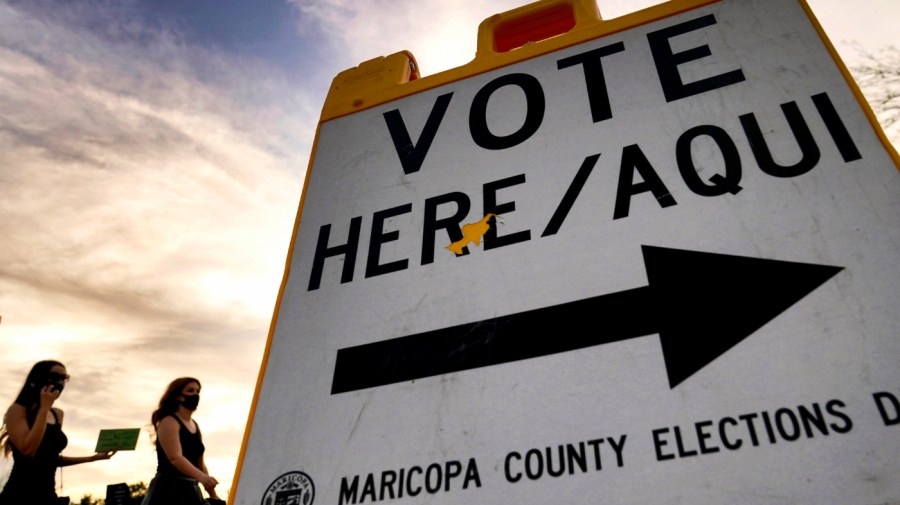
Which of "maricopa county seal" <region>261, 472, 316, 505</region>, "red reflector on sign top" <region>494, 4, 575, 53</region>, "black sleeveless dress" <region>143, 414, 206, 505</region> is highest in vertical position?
"red reflector on sign top" <region>494, 4, 575, 53</region>

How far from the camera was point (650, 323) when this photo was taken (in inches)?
42.6

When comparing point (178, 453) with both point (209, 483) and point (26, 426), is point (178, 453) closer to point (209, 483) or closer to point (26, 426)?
point (209, 483)

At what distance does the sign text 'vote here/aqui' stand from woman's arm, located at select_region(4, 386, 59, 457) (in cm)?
166

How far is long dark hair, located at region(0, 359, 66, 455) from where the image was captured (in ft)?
7.54

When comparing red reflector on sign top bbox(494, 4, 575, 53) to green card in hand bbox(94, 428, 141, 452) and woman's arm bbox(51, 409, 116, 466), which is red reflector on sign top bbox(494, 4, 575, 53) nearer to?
woman's arm bbox(51, 409, 116, 466)

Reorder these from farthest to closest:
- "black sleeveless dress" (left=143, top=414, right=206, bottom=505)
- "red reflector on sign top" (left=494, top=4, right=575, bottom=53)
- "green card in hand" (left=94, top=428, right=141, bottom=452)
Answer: "green card in hand" (left=94, top=428, right=141, bottom=452) < "black sleeveless dress" (left=143, top=414, right=206, bottom=505) < "red reflector on sign top" (left=494, top=4, right=575, bottom=53)

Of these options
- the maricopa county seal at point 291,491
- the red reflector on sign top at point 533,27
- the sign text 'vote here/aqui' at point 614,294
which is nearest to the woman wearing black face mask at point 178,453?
the sign text 'vote here/aqui' at point 614,294

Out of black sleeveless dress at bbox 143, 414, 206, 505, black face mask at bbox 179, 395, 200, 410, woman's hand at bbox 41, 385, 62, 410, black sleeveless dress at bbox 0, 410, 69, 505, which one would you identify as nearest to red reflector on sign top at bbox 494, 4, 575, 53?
black face mask at bbox 179, 395, 200, 410

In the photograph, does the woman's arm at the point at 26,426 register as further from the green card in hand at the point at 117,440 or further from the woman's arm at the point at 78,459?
the green card in hand at the point at 117,440

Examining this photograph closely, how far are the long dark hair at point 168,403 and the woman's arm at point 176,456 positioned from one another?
103 millimetres

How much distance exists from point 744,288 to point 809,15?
3.03 feet

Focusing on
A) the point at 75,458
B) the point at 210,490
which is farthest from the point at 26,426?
the point at 210,490

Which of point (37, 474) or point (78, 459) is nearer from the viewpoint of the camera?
point (37, 474)

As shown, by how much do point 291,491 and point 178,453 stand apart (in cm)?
132
